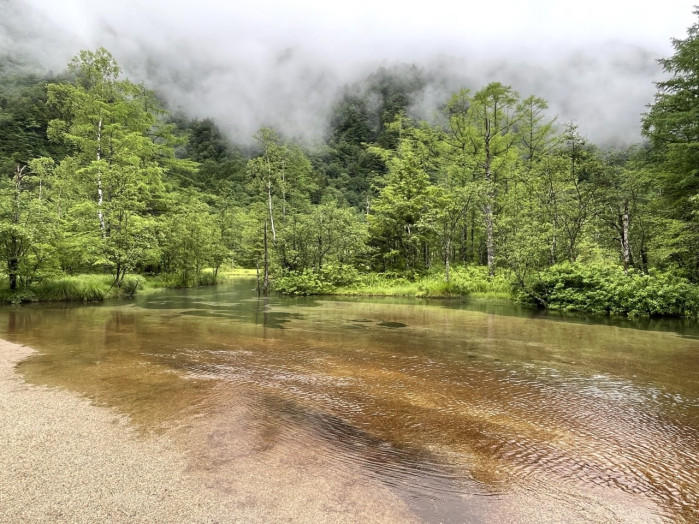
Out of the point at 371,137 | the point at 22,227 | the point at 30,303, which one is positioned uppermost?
the point at 371,137

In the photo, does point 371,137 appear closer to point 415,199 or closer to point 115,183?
point 415,199

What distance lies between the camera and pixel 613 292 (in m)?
15.0

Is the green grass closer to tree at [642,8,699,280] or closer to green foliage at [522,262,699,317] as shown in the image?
green foliage at [522,262,699,317]

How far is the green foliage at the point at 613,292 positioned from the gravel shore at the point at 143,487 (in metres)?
15.3

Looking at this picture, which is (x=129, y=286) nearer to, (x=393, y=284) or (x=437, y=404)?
(x=393, y=284)

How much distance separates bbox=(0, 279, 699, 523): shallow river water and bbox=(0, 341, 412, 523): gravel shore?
20cm

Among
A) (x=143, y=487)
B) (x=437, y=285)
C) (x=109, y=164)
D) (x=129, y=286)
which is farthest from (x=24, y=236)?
(x=437, y=285)

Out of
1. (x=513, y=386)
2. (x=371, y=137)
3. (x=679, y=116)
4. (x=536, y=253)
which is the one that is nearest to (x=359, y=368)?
(x=513, y=386)

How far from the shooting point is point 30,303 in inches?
701

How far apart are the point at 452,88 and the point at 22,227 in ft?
256

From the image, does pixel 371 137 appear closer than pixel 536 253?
No

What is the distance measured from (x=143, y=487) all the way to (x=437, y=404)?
11.7ft

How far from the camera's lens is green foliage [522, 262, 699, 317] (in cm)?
1401

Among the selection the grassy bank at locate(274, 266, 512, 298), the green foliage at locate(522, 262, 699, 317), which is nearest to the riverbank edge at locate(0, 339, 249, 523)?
the green foliage at locate(522, 262, 699, 317)
